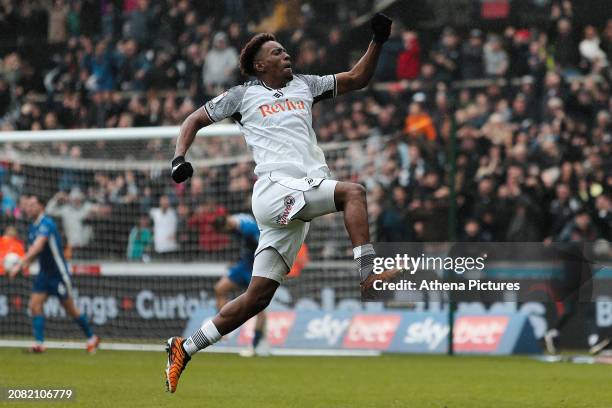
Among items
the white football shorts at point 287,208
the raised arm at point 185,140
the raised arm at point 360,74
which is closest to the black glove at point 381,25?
the raised arm at point 360,74

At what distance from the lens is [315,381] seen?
1227 centimetres

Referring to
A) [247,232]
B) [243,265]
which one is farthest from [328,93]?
[243,265]

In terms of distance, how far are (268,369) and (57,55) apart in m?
15.1

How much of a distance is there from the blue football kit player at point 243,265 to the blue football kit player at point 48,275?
192 cm

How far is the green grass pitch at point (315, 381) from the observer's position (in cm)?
997

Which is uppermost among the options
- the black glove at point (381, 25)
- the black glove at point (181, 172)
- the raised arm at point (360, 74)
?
the black glove at point (381, 25)

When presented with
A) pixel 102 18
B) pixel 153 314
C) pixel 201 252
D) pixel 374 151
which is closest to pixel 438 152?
pixel 374 151

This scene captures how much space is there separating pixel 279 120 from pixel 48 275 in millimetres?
8544

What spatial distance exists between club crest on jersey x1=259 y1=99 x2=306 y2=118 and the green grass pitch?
236 cm

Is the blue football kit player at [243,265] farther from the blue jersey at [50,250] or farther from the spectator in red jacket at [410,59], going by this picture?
the spectator in red jacket at [410,59]

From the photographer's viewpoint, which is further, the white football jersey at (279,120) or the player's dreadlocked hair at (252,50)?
the player's dreadlocked hair at (252,50)

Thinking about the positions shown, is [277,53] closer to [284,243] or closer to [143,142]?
[284,243]
